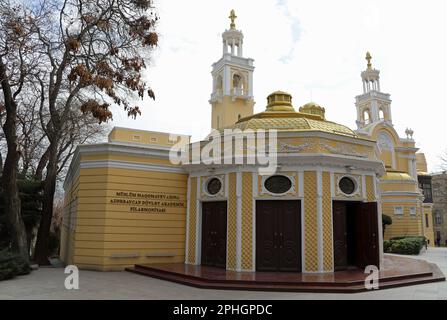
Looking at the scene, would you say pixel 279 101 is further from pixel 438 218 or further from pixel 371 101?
pixel 438 218

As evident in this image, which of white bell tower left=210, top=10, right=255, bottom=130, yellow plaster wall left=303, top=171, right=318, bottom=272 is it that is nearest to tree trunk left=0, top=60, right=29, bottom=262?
yellow plaster wall left=303, top=171, right=318, bottom=272

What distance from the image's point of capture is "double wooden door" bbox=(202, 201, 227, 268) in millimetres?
12305

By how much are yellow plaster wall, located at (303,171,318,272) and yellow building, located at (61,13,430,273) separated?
3 centimetres

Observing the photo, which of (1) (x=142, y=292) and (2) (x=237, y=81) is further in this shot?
(2) (x=237, y=81)

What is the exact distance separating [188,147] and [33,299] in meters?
7.62

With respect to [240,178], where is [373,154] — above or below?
above

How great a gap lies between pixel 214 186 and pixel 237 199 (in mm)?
1344

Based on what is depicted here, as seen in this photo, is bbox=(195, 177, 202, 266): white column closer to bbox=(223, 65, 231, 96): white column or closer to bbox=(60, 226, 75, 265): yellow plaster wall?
bbox=(60, 226, 75, 265): yellow plaster wall

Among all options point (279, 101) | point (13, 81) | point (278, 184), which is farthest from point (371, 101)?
point (13, 81)

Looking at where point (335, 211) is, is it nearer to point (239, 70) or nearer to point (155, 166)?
point (155, 166)

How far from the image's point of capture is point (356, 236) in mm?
12297

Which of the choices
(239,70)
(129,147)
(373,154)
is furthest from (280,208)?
(239,70)

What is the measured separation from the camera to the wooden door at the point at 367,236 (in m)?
11.6

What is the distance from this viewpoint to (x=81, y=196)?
42.2ft
